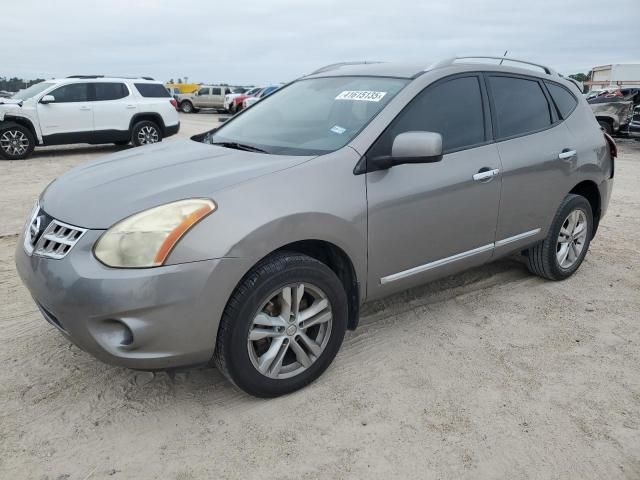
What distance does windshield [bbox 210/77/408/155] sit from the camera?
313cm

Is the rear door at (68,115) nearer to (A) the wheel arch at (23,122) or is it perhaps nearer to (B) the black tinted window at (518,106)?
(A) the wheel arch at (23,122)

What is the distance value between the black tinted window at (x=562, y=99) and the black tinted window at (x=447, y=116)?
98 cm

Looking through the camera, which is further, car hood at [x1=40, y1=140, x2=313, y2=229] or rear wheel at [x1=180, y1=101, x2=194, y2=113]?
rear wheel at [x1=180, y1=101, x2=194, y2=113]

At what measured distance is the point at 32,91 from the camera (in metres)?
12.0

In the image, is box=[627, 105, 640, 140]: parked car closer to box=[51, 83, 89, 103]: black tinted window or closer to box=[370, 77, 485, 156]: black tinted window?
box=[370, 77, 485, 156]: black tinted window

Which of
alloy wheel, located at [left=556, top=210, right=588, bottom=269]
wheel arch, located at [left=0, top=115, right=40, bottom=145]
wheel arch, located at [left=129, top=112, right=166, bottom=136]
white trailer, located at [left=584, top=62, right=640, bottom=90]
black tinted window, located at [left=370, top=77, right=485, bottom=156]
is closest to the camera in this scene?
black tinted window, located at [left=370, top=77, right=485, bottom=156]

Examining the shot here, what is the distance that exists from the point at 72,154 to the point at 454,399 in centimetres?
1212

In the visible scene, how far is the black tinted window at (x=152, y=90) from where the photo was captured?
42.3ft

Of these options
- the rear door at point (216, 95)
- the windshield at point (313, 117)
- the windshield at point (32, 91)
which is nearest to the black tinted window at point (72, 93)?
the windshield at point (32, 91)

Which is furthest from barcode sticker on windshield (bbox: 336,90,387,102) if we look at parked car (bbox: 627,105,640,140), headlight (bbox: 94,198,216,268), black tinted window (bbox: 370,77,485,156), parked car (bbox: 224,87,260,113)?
parked car (bbox: 224,87,260,113)

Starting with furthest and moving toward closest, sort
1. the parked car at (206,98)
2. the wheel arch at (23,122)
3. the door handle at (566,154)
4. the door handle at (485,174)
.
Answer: the parked car at (206,98) → the wheel arch at (23,122) → the door handle at (566,154) → the door handle at (485,174)

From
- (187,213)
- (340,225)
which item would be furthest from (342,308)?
(187,213)

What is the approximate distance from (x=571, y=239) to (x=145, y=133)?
35.1ft

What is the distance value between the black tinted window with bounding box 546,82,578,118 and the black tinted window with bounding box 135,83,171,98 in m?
10.6
